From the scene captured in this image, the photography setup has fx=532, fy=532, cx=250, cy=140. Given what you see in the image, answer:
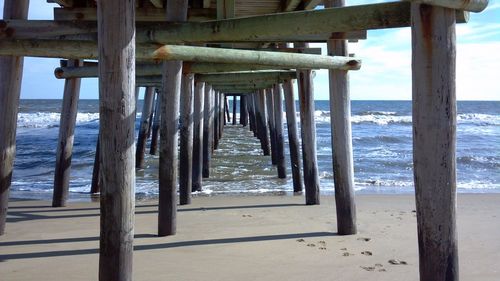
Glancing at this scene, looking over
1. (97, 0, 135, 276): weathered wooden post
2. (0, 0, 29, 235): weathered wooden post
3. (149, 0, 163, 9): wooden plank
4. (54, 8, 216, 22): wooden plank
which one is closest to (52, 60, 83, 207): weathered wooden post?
(54, 8, 216, 22): wooden plank

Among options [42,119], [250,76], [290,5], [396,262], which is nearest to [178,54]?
[396,262]

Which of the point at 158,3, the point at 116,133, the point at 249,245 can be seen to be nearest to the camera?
the point at 116,133

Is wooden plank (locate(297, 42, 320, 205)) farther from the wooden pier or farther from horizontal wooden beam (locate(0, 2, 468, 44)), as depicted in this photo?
horizontal wooden beam (locate(0, 2, 468, 44))

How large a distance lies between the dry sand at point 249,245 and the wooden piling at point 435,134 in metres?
1.24

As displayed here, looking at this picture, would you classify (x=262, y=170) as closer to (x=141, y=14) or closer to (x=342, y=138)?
(x=141, y=14)

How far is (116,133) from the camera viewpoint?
2.87m

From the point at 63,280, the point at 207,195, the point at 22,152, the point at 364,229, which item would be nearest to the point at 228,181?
the point at 207,195

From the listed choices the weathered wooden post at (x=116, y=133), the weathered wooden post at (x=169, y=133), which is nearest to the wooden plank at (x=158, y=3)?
the weathered wooden post at (x=169, y=133)

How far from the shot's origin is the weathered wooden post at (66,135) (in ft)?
23.0

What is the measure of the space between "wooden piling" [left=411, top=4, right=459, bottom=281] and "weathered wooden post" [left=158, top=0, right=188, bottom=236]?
2.89m

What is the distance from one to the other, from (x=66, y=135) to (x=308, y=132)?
10.7 ft

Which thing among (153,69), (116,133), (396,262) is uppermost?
(153,69)

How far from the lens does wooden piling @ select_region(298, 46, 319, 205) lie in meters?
6.86

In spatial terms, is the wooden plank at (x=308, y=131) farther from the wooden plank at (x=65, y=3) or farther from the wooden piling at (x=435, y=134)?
the wooden piling at (x=435, y=134)
